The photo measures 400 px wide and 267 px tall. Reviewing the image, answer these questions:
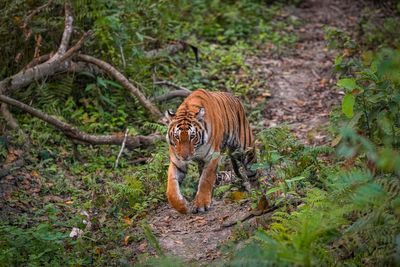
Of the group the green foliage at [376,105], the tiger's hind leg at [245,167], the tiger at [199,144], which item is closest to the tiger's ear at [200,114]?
the tiger at [199,144]

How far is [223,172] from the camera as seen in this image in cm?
764

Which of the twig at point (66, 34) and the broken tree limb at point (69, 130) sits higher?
the twig at point (66, 34)

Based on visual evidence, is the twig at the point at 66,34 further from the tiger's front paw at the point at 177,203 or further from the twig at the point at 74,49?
the tiger's front paw at the point at 177,203

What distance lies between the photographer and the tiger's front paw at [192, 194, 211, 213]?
21.5 ft

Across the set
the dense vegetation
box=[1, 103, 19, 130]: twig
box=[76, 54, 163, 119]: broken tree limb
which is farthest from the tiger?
box=[1, 103, 19, 130]: twig

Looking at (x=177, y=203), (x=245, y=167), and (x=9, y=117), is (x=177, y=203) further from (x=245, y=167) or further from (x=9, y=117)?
(x=9, y=117)

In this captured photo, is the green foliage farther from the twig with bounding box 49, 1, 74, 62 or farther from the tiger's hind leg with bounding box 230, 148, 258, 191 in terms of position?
the twig with bounding box 49, 1, 74, 62

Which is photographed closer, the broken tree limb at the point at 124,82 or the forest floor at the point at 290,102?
the forest floor at the point at 290,102

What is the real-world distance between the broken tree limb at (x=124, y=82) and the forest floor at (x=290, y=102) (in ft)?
5.54

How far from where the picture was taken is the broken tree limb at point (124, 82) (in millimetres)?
8969

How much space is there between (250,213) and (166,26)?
5911 millimetres

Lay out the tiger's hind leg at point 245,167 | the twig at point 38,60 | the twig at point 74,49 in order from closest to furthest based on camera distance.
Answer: the tiger's hind leg at point 245,167, the twig at point 74,49, the twig at point 38,60

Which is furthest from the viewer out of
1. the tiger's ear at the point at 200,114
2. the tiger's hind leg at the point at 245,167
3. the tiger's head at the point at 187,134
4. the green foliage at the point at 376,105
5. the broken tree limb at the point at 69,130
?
the broken tree limb at the point at 69,130

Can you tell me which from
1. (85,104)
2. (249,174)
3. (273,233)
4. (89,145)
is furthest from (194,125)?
(85,104)
